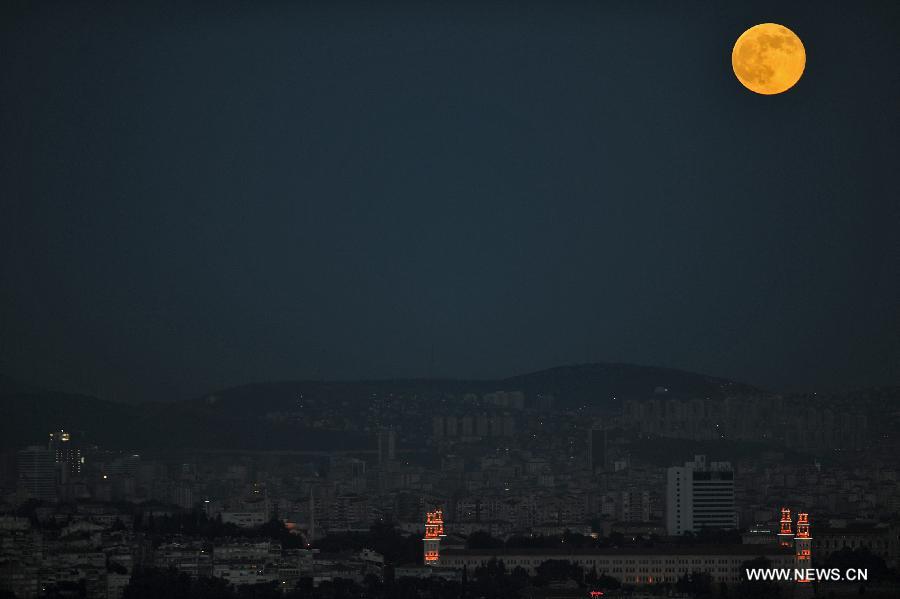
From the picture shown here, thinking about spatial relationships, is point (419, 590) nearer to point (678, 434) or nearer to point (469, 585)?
point (469, 585)

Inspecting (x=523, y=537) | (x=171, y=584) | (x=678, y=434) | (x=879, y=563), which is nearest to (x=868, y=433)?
(x=678, y=434)

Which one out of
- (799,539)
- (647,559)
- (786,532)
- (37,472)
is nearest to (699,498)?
(786,532)

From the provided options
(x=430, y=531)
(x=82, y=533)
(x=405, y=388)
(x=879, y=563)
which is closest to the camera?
(x=879, y=563)

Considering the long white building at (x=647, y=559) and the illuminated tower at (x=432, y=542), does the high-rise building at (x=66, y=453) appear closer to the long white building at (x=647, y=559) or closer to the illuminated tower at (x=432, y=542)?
the illuminated tower at (x=432, y=542)

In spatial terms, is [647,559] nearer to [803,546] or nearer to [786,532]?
[803,546]

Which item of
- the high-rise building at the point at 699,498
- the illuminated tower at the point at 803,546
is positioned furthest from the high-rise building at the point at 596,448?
the illuminated tower at the point at 803,546

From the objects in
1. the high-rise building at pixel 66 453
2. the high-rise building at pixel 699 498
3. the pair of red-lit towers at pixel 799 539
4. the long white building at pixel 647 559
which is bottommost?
the long white building at pixel 647 559
